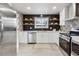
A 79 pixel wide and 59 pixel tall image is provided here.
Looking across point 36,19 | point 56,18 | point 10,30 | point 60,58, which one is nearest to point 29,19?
point 36,19

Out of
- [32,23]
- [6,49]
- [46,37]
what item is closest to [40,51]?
[46,37]

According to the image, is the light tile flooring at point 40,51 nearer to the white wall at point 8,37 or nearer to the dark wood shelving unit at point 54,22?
the dark wood shelving unit at point 54,22

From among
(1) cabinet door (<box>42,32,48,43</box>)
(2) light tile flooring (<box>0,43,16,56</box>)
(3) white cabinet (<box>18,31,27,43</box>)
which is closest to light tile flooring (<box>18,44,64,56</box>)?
(1) cabinet door (<box>42,32,48,43</box>)

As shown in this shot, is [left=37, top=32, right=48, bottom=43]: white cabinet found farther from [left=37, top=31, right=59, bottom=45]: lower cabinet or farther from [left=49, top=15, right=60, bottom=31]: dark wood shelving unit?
[left=49, top=15, right=60, bottom=31]: dark wood shelving unit

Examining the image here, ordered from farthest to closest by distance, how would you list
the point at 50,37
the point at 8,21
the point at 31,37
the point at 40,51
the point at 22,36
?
the point at 31,37 < the point at 22,36 < the point at 50,37 < the point at 40,51 < the point at 8,21

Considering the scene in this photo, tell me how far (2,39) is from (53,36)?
11.9 ft

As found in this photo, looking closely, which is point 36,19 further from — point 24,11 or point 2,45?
point 2,45

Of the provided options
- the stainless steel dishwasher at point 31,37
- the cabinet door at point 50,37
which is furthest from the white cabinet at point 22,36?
the cabinet door at point 50,37

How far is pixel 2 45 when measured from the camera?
1.61 meters

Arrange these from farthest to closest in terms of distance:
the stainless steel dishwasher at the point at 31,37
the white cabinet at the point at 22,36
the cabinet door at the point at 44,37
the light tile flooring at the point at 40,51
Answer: the stainless steel dishwasher at the point at 31,37 → the white cabinet at the point at 22,36 → the cabinet door at the point at 44,37 → the light tile flooring at the point at 40,51

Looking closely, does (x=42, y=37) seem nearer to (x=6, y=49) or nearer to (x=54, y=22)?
(x=54, y=22)

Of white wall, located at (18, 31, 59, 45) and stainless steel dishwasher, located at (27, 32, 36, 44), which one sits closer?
white wall, located at (18, 31, 59, 45)

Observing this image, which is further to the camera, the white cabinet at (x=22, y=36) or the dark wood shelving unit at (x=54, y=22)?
the white cabinet at (x=22, y=36)

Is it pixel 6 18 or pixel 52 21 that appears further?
pixel 52 21
